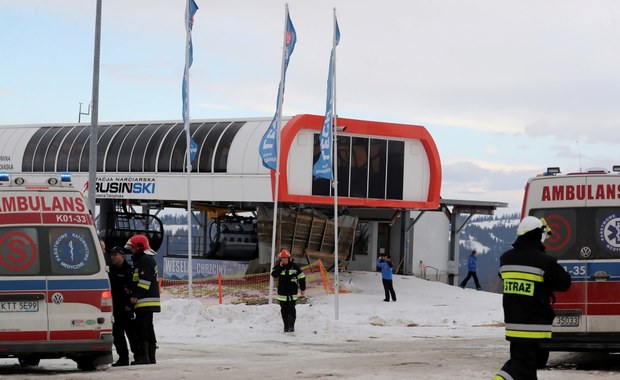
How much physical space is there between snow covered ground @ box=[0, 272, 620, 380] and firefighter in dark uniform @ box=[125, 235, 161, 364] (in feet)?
1.80

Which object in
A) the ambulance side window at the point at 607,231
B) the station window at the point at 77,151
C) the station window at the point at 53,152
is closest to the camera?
the ambulance side window at the point at 607,231

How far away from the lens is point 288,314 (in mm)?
22391

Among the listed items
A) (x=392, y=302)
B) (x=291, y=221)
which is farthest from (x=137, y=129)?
(x=392, y=302)

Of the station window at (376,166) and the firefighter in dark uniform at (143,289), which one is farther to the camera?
the station window at (376,166)

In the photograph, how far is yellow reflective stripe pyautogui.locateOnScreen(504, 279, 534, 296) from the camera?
1034 cm

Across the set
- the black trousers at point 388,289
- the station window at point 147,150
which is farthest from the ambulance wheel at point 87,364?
the station window at point 147,150

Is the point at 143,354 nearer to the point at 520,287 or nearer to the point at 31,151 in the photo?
the point at 520,287

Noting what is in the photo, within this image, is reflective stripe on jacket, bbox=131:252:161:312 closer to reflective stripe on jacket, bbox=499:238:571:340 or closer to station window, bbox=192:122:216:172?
reflective stripe on jacket, bbox=499:238:571:340

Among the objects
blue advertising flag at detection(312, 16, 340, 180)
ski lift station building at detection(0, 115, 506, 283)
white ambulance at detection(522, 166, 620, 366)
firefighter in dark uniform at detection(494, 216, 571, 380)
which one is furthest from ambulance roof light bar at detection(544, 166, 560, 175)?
ski lift station building at detection(0, 115, 506, 283)

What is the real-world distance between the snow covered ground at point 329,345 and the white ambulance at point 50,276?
1.36 feet

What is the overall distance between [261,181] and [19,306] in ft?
83.3

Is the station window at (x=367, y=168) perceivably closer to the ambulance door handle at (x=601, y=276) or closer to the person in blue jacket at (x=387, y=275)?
the person in blue jacket at (x=387, y=275)

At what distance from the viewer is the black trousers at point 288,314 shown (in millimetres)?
22359

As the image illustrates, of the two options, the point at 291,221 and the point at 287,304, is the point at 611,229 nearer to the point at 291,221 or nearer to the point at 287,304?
the point at 287,304
